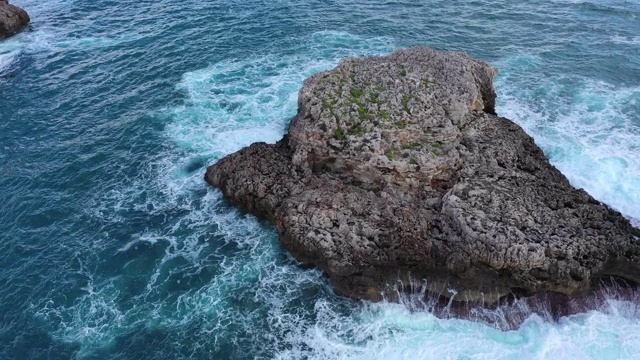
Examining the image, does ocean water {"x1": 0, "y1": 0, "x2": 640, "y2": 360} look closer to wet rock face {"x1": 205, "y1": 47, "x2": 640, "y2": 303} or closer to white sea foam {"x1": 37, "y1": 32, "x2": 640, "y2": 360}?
white sea foam {"x1": 37, "y1": 32, "x2": 640, "y2": 360}

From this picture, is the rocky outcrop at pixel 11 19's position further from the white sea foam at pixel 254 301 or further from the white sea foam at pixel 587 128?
the white sea foam at pixel 587 128

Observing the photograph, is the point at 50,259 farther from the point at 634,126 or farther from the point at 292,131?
the point at 634,126

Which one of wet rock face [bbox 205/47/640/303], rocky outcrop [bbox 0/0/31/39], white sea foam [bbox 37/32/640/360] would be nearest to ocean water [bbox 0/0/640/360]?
white sea foam [bbox 37/32/640/360]

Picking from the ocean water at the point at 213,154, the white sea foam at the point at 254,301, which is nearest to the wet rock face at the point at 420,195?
the white sea foam at the point at 254,301

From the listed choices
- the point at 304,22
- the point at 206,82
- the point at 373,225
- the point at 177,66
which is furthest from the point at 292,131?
the point at 304,22

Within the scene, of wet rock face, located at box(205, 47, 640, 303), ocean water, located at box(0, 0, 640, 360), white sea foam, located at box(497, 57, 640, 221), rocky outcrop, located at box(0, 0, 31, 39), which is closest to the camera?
ocean water, located at box(0, 0, 640, 360)

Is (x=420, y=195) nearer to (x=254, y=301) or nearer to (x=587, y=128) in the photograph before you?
(x=254, y=301)
